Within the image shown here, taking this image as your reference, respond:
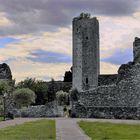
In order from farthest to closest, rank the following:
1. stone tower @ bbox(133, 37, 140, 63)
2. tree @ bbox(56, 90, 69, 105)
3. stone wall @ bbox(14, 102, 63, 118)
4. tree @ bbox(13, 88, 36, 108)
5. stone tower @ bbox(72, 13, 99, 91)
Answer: stone tower @ bbox(72, 13, 99, 91) → tree @ bbox(56, 90, 69, 105) → tree @ bbox(13, 88, 36, 108) → stone tower @ bbox(133, 37, 140, 63) → stone wall @ bbox(14, 102, 63, 118)

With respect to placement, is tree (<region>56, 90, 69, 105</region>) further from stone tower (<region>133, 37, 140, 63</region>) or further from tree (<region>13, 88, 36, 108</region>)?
stone tower (<region>133, 37, 140, 63</region>)

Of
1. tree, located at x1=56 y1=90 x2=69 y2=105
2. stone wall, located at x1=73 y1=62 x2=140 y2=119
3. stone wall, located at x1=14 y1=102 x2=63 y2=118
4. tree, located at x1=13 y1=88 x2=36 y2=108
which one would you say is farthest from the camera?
tree, located at x1=56 y1=90 x2=69 y2=105

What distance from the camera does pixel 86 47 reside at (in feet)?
374

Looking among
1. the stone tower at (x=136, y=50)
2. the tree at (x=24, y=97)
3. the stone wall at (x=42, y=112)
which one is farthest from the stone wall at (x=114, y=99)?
the tree at (x=24, y=97)

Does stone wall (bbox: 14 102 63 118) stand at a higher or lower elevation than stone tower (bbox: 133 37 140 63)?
lower

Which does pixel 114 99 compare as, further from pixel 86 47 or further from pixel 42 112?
pixel 86 47

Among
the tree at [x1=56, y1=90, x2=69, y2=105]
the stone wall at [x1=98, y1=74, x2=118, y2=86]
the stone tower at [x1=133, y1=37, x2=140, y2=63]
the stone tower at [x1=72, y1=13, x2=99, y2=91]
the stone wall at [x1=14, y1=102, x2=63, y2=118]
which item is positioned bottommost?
the stone wall at [x1=14, y1=102, x2=63, y2=118]

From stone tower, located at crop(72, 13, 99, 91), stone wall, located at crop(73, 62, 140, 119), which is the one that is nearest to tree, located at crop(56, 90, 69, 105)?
stone tower, located at crop(72, 13, 99, 91)

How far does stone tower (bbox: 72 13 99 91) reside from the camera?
11300cm

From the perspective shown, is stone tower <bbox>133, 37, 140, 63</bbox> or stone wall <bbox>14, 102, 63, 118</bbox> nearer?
stone wall <bbox>14, 102, 63, 118</bbox>

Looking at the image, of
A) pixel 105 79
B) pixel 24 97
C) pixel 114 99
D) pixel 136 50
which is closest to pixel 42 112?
pixel 114 99

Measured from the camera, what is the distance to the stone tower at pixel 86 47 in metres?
113

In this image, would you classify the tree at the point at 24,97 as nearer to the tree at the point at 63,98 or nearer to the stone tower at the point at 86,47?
the tree at the point at 63,98

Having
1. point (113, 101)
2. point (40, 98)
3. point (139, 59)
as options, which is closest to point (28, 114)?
point (113, 101)
